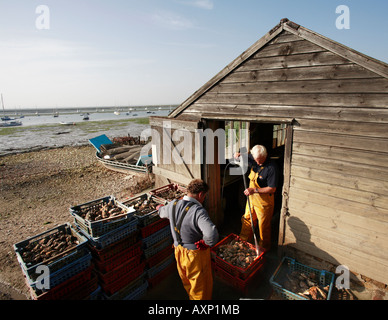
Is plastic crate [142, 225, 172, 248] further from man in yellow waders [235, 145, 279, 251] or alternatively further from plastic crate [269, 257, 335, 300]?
plastic crate [269, 257, 335, 300]

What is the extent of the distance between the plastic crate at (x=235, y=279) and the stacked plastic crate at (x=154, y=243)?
1194 millimetres

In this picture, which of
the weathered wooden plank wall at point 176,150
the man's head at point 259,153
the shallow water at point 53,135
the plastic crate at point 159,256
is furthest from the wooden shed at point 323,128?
the shallow water at point 53,135

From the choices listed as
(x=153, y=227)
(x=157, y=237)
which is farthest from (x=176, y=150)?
(x=157, y=237)

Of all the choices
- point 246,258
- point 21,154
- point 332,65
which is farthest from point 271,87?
point 21,154

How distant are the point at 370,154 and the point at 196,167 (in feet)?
13.4

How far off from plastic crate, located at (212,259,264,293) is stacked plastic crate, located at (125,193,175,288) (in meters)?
1.19

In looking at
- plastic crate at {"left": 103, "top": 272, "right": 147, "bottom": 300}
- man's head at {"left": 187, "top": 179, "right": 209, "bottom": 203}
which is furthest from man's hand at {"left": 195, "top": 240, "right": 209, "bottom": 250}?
plastic crate at {"left": 103, "top": 272, "right": 147, "bottom": 300}

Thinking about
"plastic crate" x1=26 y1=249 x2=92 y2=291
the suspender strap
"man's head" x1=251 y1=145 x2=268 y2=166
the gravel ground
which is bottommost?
the gravel ground

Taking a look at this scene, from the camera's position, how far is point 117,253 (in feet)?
14.5

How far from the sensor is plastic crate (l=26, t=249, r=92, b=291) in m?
3.55

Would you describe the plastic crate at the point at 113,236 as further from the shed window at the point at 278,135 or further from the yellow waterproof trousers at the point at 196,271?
the shed window at the point at 278,135

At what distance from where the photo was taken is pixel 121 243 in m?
4.47

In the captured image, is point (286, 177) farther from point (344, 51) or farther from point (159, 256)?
point (159, 256)
